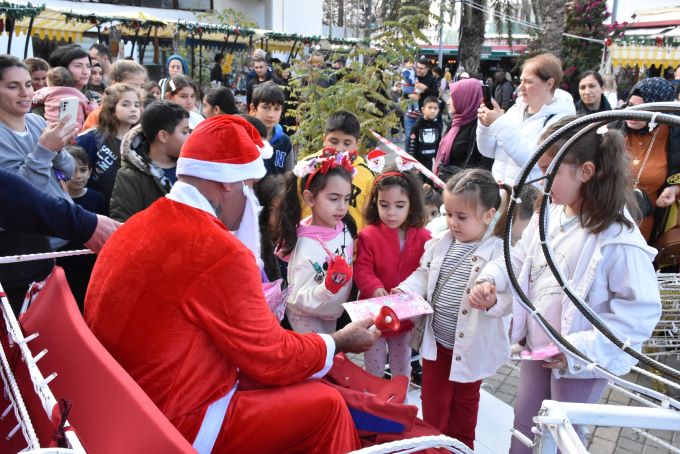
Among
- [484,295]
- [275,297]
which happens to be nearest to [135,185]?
[275,297]

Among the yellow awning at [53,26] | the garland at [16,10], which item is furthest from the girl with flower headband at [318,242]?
the yellow awning at [53,26]

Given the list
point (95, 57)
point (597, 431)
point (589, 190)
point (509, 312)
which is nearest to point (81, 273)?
point (509, 312)

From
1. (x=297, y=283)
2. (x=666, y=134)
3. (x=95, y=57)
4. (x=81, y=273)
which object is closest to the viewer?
(x=297, y=283)

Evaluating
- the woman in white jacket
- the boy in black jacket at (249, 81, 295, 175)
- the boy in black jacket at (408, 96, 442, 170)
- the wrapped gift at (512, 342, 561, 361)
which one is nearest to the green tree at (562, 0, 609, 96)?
the boy in black jacket at (408, 96, 442, 170)

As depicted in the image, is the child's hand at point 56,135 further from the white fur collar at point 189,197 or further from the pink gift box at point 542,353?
the pink gift box at point 542,353

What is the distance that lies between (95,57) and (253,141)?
6983 mm

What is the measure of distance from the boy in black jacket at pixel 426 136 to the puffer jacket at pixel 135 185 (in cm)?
540

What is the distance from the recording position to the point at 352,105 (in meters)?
5.22

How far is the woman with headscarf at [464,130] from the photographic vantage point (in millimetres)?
5570

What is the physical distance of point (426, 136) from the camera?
828 centimetres

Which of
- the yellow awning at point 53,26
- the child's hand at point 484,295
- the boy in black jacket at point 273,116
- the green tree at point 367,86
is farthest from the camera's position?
the yellow awning at point 53,26

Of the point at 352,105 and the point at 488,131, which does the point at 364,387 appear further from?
the point at 352,105

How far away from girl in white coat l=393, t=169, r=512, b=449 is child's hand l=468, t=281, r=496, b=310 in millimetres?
102

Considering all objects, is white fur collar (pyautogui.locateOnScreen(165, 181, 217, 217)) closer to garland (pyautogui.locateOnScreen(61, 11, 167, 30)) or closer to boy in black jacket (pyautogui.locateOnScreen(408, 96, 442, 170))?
A: boy in black jacket (pyautogui.locateOnScreen(408, 96, 442, 170))
